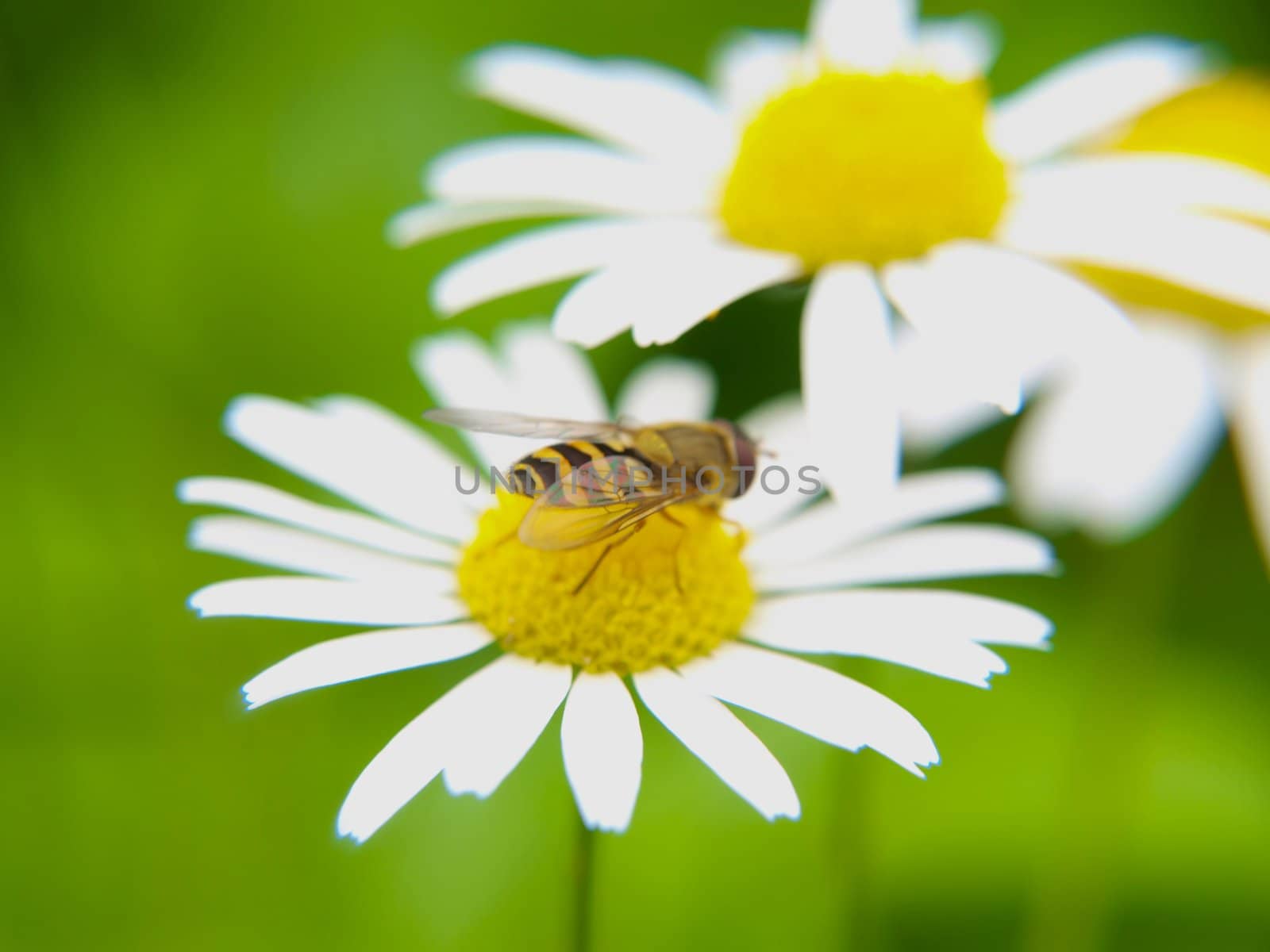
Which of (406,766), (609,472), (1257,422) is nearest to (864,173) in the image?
(609,472)

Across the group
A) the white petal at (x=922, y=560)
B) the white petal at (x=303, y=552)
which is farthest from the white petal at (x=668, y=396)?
the white petal at (x=303, y=552)

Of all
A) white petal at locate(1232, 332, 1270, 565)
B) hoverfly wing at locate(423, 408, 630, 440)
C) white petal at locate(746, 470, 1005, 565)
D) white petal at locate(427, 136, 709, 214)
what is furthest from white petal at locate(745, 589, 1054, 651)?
white petal at locate(1232, 332, 1270, 565)

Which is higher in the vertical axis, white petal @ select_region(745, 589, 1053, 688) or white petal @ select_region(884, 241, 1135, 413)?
white petal @ select_region(884, 241, 1135, 413)

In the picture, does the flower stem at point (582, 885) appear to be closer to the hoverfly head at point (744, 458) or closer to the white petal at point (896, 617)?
the white petal at point (896, 617)

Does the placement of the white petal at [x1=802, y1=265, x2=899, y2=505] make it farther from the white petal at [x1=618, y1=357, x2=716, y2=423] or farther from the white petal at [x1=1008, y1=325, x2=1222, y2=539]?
the white petal at [x1=1008, y1=325, x2=1222, y2=539]

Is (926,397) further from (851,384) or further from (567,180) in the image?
(851,384)

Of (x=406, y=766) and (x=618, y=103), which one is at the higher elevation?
(x=618, y=103)
